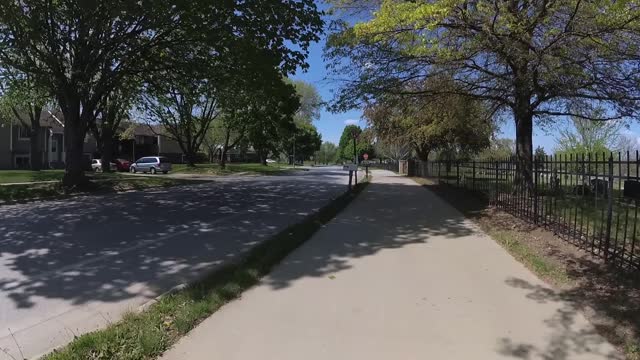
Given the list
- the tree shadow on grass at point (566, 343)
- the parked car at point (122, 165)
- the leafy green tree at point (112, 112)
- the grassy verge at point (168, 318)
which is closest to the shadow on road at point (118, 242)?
the grassy verge at point (168, 318)

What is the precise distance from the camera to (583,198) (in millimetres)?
8969

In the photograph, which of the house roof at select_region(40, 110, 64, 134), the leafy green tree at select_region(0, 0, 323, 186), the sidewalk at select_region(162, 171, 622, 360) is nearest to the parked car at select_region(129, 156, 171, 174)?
the house roof at select_region(40, 110, 64, 134)

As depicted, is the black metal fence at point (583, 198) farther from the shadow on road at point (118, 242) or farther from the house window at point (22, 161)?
the house window at point (22, 161)

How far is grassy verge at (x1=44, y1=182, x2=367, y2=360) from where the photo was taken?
4.46 metres

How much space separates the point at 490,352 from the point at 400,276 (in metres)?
2.73

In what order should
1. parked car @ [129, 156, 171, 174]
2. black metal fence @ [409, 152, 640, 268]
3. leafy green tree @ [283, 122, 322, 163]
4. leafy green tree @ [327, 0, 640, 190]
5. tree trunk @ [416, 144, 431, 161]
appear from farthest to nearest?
leafy green tree @ [283, 122, 322, 163]
parked car @ [129, 156, 171, 174]
tree trunk @ [416, 144, 431, 161]
leafy green tree @ [327, 0, 640, 190]
black metal fence @ [409, 152, 640, 268]

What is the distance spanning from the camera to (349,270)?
7.67 metres

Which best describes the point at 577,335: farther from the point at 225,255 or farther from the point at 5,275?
the point at 5,275

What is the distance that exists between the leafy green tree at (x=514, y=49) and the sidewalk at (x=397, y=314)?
5080mm

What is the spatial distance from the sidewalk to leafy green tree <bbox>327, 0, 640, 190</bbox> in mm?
5080

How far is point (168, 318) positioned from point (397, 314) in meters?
2.20

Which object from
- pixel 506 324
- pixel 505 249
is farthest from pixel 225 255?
pixel 506 324

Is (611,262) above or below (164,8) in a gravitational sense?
below

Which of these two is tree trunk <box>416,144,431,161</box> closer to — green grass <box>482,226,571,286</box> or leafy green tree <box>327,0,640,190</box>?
leafy green tree <box>327,0,640,190</box>
